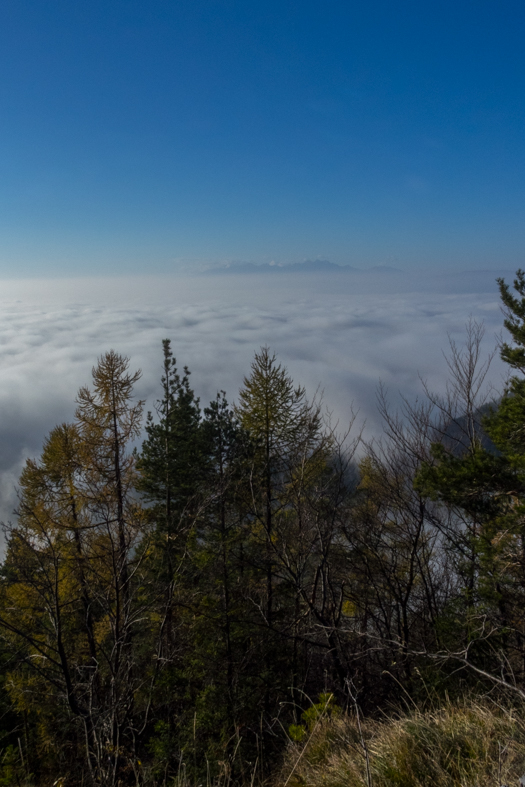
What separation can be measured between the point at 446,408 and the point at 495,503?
149 inches

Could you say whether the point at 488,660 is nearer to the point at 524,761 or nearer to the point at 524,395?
the point at 524,395

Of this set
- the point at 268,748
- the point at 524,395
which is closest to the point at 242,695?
the point at 268,748

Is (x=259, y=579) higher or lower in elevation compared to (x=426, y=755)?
lower

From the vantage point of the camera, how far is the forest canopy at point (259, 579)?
220 inches

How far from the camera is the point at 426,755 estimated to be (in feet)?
10.6

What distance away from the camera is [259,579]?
13.3 metres

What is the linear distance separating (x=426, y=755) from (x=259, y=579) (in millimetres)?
10523

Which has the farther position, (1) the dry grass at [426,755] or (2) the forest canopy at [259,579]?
(2) the forest canopy at [259,579]

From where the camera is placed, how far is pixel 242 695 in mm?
8617

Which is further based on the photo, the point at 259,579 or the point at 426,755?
the point at 259,579

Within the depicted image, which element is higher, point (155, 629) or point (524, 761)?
point (524, 761)

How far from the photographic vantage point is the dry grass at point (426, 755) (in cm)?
302

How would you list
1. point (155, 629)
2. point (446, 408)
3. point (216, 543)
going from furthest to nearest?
1. point (155, 629)
2. point (446, 408)
3. point (216, 543)

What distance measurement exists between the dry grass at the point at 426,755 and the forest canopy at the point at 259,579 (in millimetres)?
463
